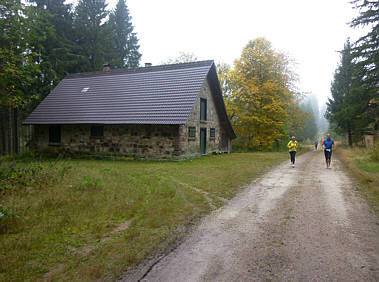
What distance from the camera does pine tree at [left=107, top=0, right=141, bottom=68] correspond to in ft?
122

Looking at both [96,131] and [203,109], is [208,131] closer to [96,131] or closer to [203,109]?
[203,109]

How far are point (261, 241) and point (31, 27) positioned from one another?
17589 millimetres

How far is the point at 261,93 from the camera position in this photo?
91.0ft

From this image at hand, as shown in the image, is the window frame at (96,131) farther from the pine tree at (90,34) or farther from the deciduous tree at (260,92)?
the deciduous tree at (260,92)

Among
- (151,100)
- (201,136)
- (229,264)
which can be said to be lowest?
A: (229,264)

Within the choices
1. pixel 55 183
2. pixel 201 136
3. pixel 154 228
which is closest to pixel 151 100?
pixel 201 136

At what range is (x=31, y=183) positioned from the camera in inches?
295

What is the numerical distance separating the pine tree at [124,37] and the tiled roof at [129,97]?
15.1m

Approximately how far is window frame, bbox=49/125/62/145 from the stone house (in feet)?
0.26

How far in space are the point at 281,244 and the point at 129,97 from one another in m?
16.8

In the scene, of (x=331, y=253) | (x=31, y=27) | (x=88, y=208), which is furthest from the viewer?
(x=31, y=27)

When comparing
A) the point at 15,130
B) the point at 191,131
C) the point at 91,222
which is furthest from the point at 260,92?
the point at 91,222

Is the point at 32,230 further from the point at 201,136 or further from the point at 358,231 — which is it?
the point at 201,136

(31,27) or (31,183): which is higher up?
(31,27)
